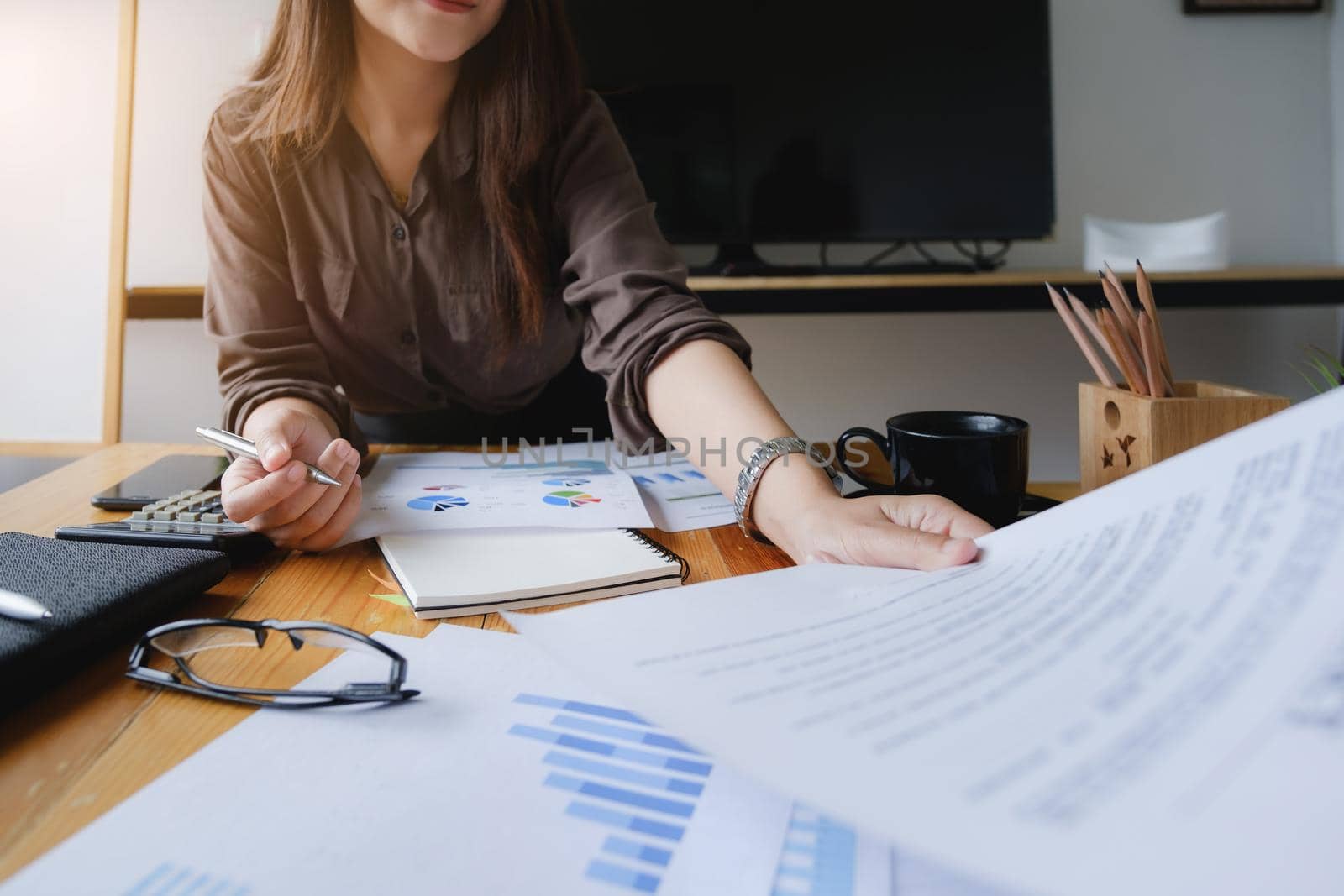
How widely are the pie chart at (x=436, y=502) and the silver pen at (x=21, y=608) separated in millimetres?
242

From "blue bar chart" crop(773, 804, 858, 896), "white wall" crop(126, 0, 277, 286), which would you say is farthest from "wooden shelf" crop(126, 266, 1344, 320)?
"blue bar chart" crop(773, 804, 858, 896)

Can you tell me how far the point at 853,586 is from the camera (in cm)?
35

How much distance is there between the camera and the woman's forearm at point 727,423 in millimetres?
489

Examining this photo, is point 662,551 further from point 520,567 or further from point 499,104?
point 499,104

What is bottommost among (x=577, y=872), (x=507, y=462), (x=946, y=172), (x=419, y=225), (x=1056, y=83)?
(x=577, y=872)

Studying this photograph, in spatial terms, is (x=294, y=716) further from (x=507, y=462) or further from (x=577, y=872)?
(x=507, y=462)

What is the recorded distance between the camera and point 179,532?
457mm

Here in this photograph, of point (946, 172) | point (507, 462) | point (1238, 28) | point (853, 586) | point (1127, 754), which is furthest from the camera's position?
point (1238, 28)

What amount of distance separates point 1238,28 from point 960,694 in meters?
2.48

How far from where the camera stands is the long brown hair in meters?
0.76

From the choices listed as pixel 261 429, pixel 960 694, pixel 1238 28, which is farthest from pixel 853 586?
pixel 1238 28

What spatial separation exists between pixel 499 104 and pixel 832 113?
1.23 meters

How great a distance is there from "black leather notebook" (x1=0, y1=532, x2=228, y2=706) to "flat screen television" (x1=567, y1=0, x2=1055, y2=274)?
5.13 feet

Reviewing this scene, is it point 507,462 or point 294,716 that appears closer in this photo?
point 294,716
